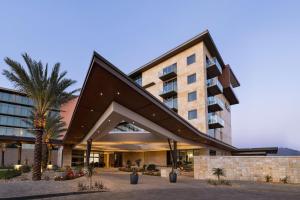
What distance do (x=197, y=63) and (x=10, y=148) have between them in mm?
52894

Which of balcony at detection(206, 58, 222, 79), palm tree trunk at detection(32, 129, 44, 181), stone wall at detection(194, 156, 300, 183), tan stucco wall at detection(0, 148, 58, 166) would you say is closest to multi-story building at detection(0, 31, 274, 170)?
balcony at detection(206, 58, 222, 79)

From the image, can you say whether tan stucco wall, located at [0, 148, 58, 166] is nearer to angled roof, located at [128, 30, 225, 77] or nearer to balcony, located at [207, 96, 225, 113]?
angled roof, located at [128, 30, 225, 77]

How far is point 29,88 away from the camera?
72.6ft

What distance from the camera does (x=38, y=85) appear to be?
2230cm

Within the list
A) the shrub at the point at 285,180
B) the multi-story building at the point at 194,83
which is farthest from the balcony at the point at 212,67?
the shrub at the point at 285,180

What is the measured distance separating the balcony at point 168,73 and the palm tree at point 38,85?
80.4 feet

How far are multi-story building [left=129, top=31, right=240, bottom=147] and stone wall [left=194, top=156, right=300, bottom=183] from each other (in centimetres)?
1316

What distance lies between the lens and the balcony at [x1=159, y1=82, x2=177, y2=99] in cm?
4564

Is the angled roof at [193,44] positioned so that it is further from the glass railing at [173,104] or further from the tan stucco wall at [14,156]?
the tan stucco wall at [14,156]

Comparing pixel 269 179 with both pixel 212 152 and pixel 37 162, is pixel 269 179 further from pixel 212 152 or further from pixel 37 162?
pixel 212 152

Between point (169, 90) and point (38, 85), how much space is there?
2720cm

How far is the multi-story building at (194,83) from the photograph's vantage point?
41156mm

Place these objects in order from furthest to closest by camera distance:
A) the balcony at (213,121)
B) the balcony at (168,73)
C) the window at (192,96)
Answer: the balcony at (168,73) → the window at (192,96) → the balcony at (213,121)

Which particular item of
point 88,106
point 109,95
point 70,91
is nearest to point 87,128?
point 70,91
